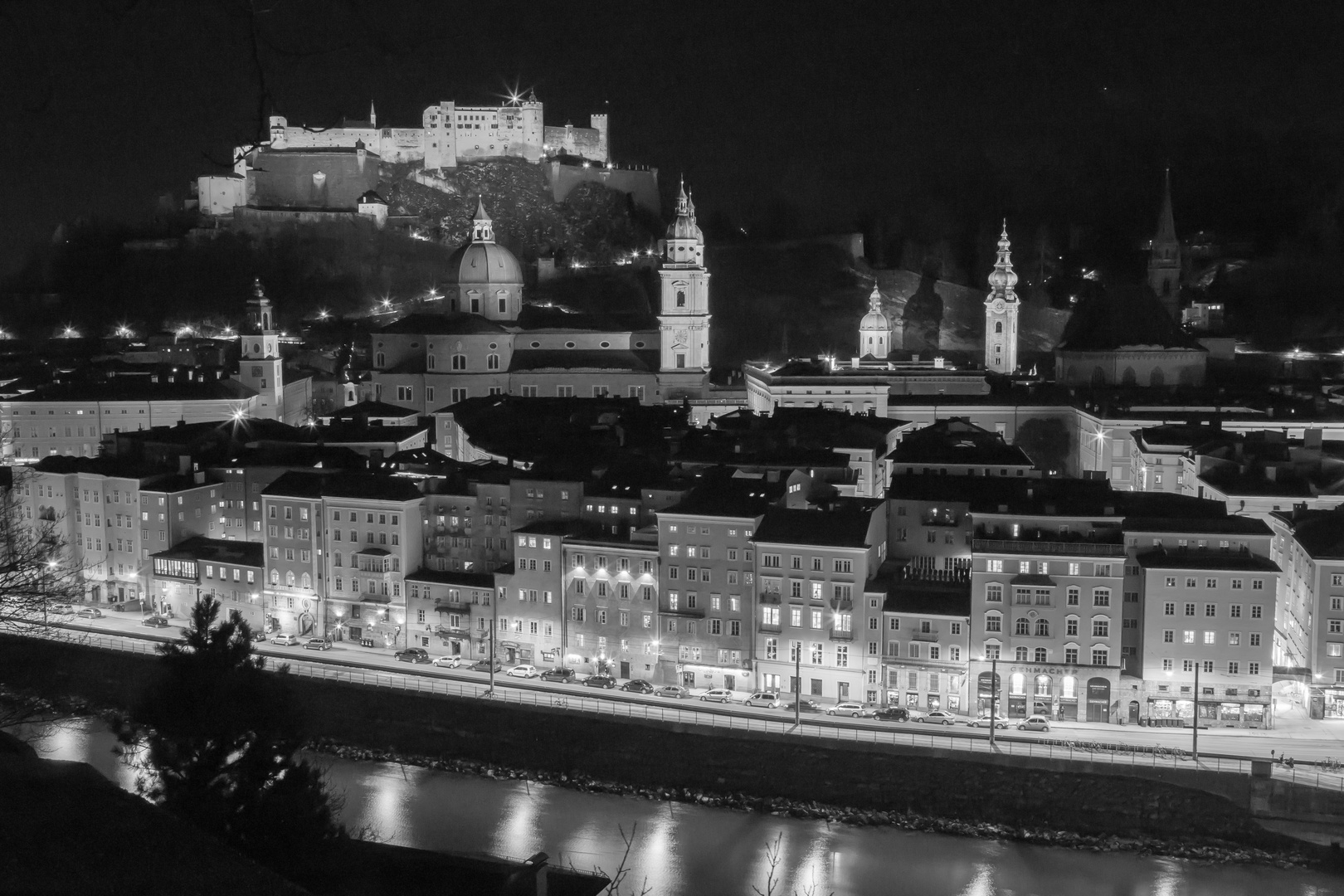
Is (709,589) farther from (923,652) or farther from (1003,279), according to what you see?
(1003,279)

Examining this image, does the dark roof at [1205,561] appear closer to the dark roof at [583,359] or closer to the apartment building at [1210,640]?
the apartment building at [1210,640]

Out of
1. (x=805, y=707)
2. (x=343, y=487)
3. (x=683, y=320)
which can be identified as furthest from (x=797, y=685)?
(x=683, y=320)

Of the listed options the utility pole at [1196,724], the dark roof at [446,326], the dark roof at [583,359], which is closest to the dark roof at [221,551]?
the dark roof at [446,326]

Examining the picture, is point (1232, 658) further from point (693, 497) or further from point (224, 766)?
point (224, 766)

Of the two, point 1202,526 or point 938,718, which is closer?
point 938,718

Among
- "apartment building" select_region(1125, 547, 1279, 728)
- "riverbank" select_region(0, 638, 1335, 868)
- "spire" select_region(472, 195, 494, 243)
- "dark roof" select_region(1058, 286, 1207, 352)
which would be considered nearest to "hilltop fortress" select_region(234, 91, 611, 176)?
"spire" select_region(472, 195, 494, 243)

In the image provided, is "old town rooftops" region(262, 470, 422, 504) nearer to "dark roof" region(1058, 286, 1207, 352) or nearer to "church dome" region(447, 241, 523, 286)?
"church dome" region(447, 241, 523, 286)
